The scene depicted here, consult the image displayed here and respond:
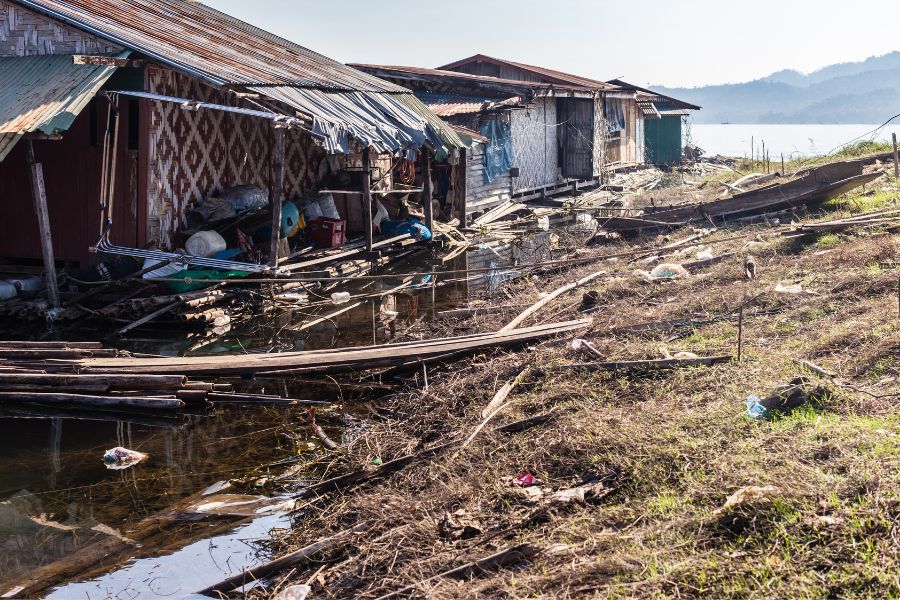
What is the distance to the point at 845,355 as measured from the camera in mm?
6941

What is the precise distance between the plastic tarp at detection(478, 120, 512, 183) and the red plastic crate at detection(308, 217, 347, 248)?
7.76 meters

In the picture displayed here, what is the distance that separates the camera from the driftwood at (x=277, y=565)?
513 centimetres

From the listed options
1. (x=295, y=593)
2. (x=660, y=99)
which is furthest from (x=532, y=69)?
(x=295, y=593)

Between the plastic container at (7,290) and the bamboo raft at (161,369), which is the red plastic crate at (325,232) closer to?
the plastic container at (7,290)

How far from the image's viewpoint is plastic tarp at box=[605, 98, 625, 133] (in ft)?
103

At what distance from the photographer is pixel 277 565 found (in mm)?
5156

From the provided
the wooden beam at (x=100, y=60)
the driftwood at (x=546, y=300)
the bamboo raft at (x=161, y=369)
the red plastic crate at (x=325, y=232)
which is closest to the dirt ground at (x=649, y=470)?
the bamboo raft at (x=161, y=369)

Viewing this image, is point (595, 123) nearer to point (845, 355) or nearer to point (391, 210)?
point (391, 210)

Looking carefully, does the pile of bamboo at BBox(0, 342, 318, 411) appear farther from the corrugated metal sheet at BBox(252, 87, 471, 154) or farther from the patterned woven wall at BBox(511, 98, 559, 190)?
the patterned woven wall at BBox(511, 98, 559, 190)

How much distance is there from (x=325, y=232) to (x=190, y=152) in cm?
307

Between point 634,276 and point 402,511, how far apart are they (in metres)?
6.94

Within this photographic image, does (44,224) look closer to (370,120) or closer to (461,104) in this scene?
(370,120)

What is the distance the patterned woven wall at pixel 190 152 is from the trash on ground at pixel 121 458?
19.8ft

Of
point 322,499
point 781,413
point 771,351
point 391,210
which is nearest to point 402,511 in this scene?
point 322,499
